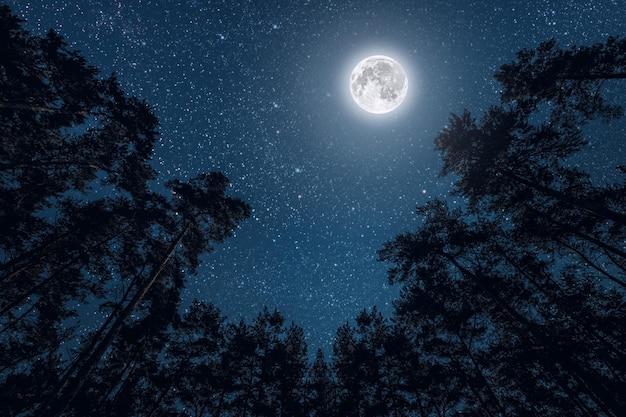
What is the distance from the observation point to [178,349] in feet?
58.1

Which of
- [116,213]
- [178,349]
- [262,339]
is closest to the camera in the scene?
[116,213]

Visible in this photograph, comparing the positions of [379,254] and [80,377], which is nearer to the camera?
[80,377]

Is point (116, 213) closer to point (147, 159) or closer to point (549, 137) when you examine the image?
point (147, 159)

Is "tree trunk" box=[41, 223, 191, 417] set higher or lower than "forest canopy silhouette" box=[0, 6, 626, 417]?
lower

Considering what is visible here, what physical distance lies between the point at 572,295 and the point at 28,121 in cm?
2901

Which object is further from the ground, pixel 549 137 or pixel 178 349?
pixel 549 137

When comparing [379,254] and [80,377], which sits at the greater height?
[379,254]

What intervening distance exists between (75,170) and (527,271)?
26.0 m

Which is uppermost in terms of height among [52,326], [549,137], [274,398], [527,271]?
[549,137]

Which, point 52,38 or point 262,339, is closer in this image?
point 52,38

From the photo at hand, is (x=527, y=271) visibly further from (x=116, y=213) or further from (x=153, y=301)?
(x=116, y=213)

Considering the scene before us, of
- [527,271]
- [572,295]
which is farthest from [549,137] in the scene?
[572,295]

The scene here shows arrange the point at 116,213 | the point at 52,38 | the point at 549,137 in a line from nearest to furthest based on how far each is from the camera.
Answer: the point at 52,38 → the point at 549,137 → the point at 116,213

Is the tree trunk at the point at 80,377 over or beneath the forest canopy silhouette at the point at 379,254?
beneath
